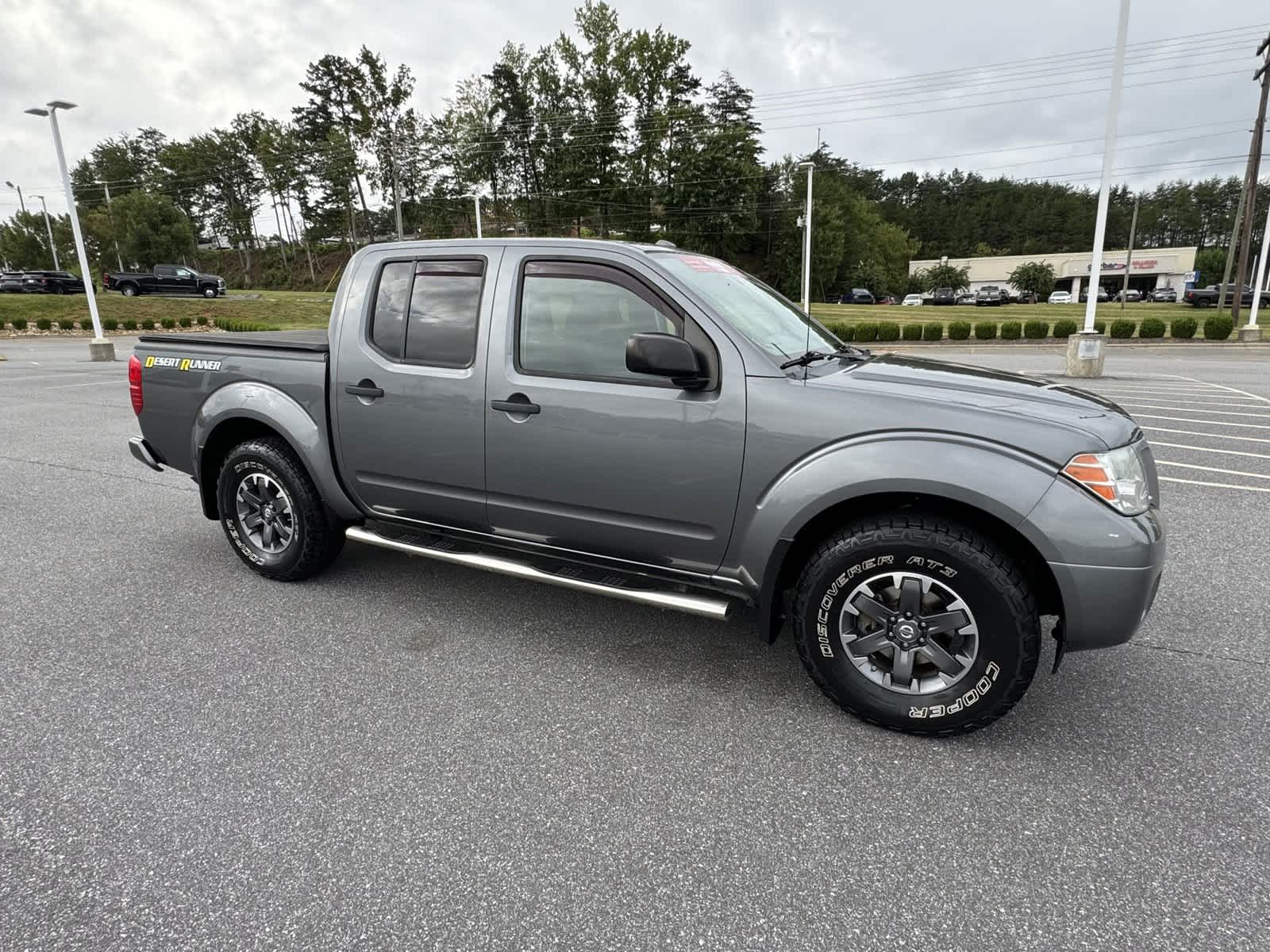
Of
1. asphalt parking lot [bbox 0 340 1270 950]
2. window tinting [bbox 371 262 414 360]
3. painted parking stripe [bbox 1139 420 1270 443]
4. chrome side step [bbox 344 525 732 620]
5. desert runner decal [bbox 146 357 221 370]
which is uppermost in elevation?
window tinting [bbox 371 262 414 360]

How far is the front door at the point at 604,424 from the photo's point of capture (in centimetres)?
288

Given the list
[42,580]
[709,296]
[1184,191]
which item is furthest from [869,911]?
[1184,191]

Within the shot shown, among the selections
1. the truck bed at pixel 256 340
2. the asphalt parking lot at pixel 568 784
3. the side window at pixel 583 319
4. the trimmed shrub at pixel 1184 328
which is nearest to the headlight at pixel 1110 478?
the asphalt parking lot at pixel 568 784

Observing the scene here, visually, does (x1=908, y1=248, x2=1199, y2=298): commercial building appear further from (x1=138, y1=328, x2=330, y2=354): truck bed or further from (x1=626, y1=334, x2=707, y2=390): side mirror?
(x1=626, y1=334, x2=707, y2=390): side mirror

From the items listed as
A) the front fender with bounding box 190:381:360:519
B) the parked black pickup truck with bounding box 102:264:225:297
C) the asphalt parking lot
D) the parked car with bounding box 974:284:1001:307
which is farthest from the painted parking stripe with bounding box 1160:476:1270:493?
the parked car with bounding box 974:284:1001:307

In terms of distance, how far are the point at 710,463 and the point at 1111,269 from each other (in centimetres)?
9713

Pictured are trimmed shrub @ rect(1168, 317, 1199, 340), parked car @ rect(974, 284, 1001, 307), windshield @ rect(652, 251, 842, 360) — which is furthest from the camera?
parked car @ rect(974, 284, 1001, 307)

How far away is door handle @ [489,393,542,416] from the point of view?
10.4 ft

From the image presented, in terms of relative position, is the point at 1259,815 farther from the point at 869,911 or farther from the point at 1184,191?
the point at 1184,191

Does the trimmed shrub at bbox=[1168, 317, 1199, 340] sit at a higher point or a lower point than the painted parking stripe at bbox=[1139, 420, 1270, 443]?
higher

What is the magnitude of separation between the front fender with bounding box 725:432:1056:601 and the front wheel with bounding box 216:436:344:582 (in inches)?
97.8

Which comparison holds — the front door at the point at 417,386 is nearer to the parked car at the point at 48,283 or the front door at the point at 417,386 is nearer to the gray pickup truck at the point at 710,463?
the gray pickup truck at the point at 710,463

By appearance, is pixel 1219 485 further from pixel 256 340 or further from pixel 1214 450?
pixel 256 340

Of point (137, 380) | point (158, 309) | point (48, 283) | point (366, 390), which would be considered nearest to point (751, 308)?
point (366, 390)
